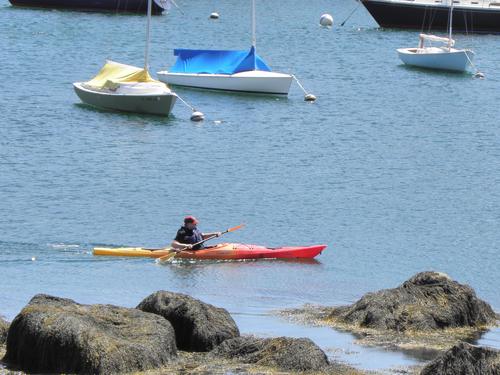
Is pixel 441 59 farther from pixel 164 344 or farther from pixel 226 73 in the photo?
pixel 164 344

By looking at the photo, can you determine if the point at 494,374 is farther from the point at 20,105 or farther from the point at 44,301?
the point at 20,105

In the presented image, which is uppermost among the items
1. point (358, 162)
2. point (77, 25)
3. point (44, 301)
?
point (44, 301)

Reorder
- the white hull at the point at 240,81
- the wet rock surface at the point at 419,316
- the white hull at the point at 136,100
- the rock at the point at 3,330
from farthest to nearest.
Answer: the white hull at the point at 240,81
the white hull at the point at 136,100
the wet rock surface at the point at 419,316
the rock at the point at 3,330

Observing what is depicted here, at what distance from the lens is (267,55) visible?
246 ft

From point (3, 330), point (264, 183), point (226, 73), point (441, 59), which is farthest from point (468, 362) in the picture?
point (441, 59)

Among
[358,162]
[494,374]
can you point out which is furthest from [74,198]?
[494,374]

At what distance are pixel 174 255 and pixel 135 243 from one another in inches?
87.1

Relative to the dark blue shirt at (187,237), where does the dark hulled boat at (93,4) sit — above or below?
below

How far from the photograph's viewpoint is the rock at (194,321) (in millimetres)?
20016

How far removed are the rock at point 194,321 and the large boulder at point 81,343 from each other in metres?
0.80

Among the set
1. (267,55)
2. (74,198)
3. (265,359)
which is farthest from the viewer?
(267,55)

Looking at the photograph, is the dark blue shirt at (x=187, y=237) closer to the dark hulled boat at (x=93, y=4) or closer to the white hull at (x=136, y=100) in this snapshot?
the white hull at (x=136, y=100)

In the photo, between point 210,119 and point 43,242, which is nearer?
point 43,242

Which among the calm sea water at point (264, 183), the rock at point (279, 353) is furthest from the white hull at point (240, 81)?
the rock at point (279, 353)
